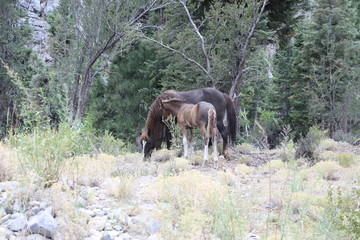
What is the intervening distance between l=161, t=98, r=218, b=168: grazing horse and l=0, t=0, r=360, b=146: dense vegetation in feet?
3.57

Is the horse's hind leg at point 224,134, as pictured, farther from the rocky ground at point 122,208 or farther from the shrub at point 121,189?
the shrub at point 121,189

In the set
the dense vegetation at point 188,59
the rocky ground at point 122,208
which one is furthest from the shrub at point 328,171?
the dense vegetation at point 188,59

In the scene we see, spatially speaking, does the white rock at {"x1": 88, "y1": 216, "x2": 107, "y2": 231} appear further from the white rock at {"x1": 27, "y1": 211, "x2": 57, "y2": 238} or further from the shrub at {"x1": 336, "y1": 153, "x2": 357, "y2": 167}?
the shrub at {"x1": 336, "y1": 153, "x2": 357, "y2": 167}

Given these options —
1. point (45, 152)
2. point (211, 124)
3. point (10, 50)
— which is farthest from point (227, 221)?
point (10, 50)

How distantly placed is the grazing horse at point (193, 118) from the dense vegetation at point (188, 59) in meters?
1.09

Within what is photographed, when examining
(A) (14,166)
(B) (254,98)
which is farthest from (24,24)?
(A) (14,166)

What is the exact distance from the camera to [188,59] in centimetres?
1293

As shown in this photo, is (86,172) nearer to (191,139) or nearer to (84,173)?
(84,173)

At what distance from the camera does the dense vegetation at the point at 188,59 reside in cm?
1330

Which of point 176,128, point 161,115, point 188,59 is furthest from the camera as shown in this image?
point 188,59

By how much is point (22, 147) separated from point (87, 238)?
1.89 metres

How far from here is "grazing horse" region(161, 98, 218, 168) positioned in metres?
8.69

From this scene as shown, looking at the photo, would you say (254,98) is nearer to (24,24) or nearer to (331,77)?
(331,77)

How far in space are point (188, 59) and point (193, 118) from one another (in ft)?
14.2
